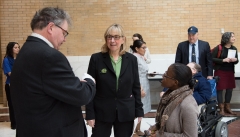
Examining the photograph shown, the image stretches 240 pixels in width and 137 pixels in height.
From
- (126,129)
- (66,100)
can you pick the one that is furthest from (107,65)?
(66,100)

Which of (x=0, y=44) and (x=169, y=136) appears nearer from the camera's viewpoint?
(x=169, y=136)

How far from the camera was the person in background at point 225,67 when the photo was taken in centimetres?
646

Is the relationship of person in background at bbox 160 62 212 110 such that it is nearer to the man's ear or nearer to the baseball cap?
the baseball cap

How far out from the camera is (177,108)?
253 centimetres

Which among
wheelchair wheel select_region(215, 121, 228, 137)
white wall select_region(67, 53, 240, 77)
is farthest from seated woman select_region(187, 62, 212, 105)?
white wall select_region(67, 53, 240, 77)

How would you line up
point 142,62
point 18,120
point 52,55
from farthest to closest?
point 142,62 < point 18,120 < point 52,55

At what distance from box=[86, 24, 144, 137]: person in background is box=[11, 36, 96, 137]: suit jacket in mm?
1009

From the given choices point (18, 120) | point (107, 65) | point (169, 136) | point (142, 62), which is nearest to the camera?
point (18, 120)

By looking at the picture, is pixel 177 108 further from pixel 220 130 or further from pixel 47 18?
pixel 220 130

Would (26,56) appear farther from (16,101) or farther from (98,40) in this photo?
(98,40)

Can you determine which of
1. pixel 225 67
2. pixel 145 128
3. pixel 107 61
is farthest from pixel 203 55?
pixel 107 61

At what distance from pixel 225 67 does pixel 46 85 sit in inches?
216

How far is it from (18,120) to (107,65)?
47.6 inches

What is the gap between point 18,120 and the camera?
199cm
